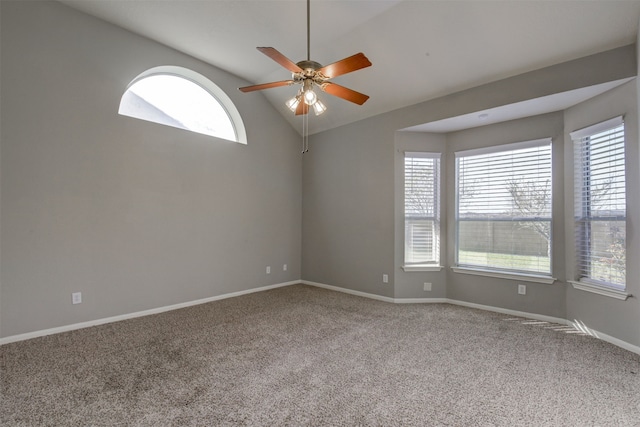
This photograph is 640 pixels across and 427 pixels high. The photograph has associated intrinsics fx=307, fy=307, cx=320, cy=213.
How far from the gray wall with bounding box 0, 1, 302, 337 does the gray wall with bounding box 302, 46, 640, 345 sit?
1.38 meters

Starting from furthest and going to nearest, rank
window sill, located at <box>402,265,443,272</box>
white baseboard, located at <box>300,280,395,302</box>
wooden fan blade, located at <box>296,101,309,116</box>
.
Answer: white baseboard, located at <box>300,280,395,302</box>, window sill, located at <box>402,265,443,272</box>, wooden fan blade, located at <box>296,101,309,116</box>

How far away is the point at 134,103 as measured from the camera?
12.2ft

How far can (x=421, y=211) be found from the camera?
4.48 m

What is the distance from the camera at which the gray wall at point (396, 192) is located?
3.14m

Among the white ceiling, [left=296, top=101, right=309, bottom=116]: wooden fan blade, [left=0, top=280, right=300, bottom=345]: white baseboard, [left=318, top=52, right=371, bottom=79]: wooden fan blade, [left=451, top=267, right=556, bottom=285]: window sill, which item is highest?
the white ceiling

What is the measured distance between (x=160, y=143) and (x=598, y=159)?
496 cm

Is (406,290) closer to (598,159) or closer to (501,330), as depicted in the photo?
(501,330)

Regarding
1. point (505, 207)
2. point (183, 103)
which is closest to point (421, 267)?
point (505, 207)

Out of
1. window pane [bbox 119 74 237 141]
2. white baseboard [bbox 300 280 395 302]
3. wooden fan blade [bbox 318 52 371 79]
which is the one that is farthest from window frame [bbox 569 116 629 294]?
window pane [bbox 119 74 237 141]

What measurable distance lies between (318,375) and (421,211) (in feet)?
9.56

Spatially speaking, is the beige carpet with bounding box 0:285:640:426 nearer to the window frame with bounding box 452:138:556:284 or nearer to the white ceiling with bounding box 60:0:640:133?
the window frame with bounding box 452:138:556:284

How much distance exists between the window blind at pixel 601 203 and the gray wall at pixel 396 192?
19 cm

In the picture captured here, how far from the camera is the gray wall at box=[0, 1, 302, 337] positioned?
291cm

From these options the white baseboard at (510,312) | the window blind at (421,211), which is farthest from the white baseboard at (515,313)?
the window blind at (421,211)
